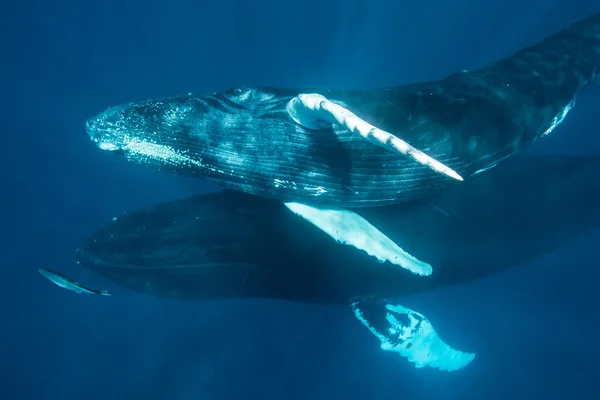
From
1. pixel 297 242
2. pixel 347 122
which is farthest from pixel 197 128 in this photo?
pixel 297 242

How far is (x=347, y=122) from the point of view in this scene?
9.91ft

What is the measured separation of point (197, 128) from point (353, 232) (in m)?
2.12

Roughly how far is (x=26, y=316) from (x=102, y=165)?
5.71 m

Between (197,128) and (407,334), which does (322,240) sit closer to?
(197,128)

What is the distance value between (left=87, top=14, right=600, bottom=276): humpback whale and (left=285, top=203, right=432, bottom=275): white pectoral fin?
0.04 feet

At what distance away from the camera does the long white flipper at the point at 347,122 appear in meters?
2.58

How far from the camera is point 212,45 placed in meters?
16.1

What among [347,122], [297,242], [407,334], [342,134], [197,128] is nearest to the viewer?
[347,122]

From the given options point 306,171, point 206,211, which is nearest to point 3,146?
point 206,211

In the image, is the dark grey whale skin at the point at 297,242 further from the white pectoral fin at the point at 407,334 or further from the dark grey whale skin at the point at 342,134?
the dark grey whale skin at the point at 342,134

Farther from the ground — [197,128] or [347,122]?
[197,128]

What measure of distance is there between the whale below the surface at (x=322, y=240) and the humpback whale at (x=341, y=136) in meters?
0.62

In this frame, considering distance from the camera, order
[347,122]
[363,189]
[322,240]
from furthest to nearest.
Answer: [322,240], [363,189], [347,122]

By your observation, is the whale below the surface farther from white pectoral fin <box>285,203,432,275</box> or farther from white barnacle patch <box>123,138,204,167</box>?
white barnacle patch <box>123,138,204,167</box>
